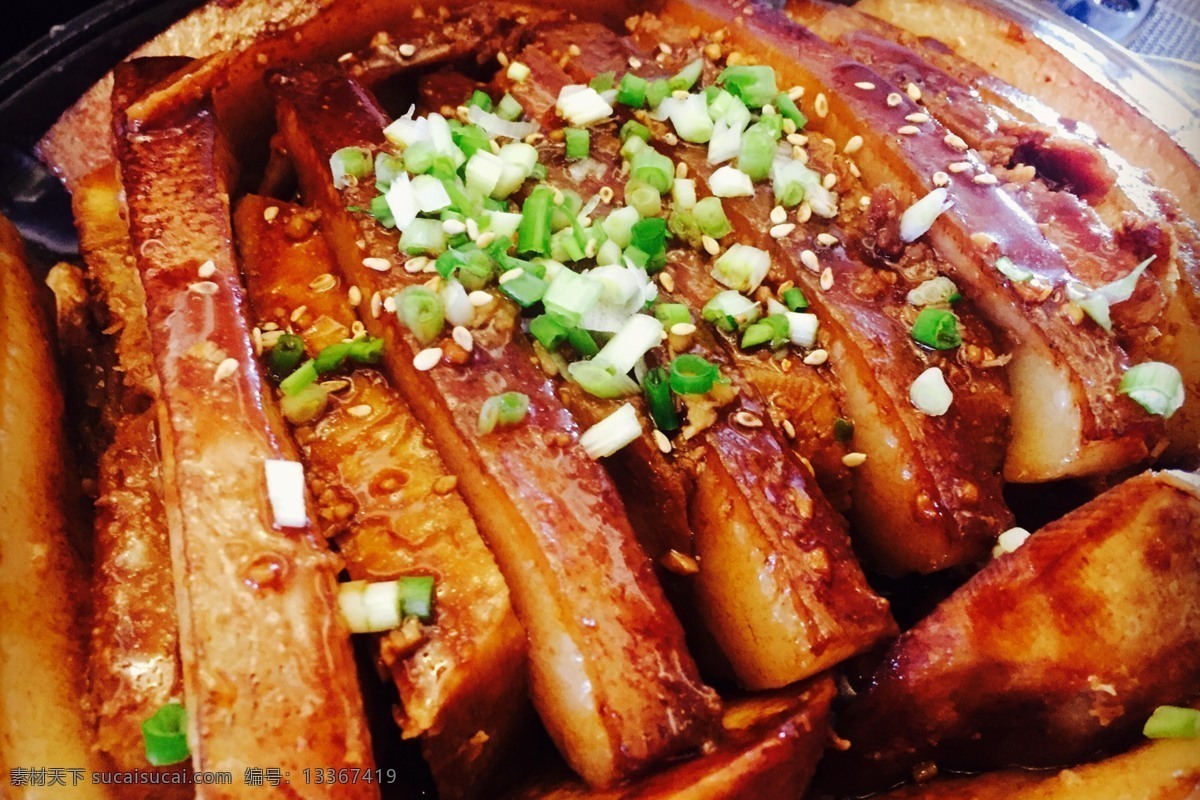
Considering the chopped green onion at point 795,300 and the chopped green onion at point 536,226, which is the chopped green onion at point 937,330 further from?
the chopped green onion at point 536,226

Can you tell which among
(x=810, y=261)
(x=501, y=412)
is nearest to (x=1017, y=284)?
(x=810, y=261)

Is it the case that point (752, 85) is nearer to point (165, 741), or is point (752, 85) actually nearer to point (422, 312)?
point (422, 312)

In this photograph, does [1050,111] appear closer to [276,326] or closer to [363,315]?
[363,315]

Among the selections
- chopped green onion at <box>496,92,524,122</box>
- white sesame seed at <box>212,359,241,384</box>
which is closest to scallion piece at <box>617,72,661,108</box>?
chopped green onion at <box>496,92,524,122</box>

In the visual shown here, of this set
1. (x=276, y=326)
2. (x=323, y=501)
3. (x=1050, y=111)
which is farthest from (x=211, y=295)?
(x=1050, y=111)

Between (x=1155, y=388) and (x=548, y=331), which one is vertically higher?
(x=1155, y=388)

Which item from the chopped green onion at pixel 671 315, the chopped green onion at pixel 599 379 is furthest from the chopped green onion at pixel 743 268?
the chopped green onion at pixel 599 379
